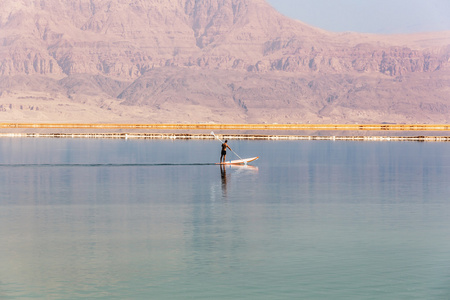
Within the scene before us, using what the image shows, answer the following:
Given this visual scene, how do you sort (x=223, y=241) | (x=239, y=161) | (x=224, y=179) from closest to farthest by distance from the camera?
(x=223, y=241) < (x=224, y=179) < (x=239, y=161)

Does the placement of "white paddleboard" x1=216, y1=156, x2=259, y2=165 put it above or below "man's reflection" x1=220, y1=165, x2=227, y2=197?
above

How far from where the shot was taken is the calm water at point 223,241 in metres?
18.5

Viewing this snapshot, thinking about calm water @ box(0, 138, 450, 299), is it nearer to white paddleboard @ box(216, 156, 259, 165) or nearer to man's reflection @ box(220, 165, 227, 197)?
man's reflection @ box(220, 165, 227, 197)

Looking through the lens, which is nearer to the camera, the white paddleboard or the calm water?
the calm water

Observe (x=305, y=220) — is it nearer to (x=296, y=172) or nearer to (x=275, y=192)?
(x=275, y=192)

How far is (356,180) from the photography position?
52.7 m

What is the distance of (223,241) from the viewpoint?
2467 cm

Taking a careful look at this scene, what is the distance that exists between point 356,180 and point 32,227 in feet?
99.0

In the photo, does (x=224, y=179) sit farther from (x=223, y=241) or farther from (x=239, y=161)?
(x=223, y=241)

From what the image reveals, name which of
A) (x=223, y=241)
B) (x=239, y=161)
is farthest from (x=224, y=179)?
(x=223, y=241)

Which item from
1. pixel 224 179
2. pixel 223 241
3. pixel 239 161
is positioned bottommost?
pixel 223 241

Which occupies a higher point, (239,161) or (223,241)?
(239,161)

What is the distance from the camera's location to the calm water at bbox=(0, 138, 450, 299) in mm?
18484

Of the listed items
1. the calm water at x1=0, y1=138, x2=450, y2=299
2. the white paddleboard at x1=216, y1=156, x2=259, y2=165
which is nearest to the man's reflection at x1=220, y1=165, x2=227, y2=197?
the calm water at x1=0, y1=138, x2=450, y2=299
